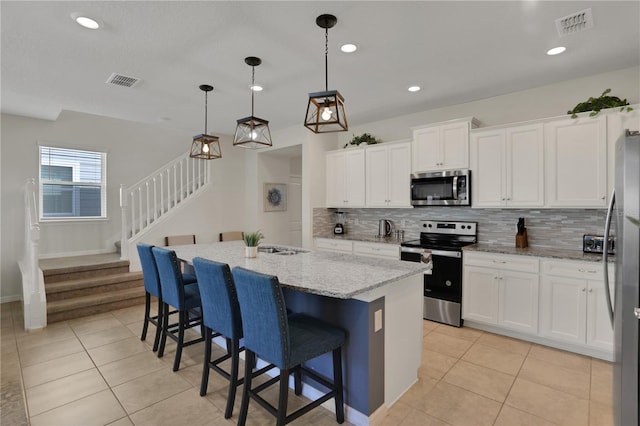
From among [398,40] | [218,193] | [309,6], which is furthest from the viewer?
[218,193]

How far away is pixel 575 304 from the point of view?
10.1 ft

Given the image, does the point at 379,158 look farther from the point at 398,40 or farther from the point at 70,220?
the point at 70,220

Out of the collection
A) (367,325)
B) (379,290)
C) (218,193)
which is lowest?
(367,325)

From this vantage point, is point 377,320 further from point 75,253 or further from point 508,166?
point 75,253

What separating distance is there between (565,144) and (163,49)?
398 centimetres

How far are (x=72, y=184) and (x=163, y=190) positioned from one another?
135 centimetres

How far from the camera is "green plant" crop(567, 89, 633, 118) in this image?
3047mm

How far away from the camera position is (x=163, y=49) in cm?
281

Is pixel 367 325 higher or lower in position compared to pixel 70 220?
lower

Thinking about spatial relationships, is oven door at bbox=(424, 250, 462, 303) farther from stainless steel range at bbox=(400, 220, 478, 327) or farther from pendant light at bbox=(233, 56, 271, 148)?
pendant light at bbox=(233, 56, 271, 148)

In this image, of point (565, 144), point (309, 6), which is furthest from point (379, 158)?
point (309, 6)

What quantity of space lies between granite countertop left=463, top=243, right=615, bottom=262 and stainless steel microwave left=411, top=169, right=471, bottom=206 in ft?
1.87

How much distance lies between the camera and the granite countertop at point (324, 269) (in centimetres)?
191

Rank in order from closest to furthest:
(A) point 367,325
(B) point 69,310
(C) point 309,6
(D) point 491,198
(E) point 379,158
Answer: (A) point 367,325, (C) point 309,6, (D) point 491,198, (B) point 69,310, (E) point 379,158
